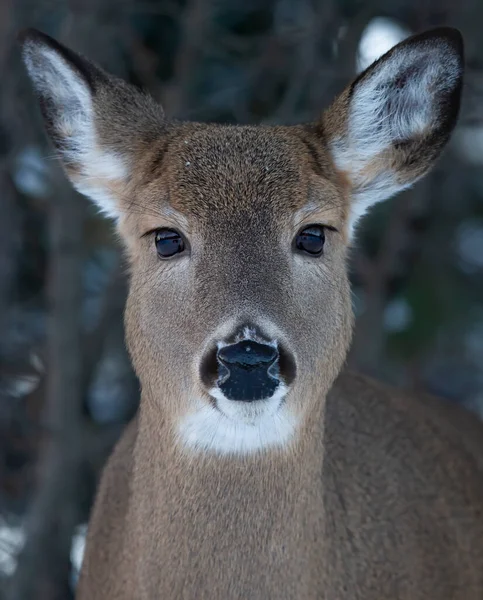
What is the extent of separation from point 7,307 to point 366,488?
342 cm

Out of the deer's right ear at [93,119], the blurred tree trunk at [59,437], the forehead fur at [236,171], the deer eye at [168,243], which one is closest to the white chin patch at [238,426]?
the deer eye at [168,243]

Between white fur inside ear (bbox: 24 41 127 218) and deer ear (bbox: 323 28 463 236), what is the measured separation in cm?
93

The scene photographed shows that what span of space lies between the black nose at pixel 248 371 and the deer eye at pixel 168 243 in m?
0.66

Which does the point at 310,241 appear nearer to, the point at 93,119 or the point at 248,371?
the point at 248,371

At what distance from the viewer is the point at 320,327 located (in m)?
4.16

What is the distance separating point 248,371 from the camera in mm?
3594

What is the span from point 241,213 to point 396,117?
1041 millimetres

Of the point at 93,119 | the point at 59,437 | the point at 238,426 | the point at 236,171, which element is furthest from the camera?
the point at 59,437

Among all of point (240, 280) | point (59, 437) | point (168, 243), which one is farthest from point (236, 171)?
point (59, 437)

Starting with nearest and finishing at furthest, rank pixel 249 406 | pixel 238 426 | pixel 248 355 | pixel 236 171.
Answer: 1. pixel 248 355
2. pixel 249 406
3. pixel 238 426
4. pixel 236 171

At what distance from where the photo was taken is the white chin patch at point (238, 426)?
3.79 metres

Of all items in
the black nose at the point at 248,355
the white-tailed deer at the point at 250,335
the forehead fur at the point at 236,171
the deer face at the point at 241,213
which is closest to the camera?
the black nose at the point at 248,355

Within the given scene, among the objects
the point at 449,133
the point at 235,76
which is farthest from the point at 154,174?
the point at 235,76

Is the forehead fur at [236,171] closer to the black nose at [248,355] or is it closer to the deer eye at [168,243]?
the deer eye at [168,243]
